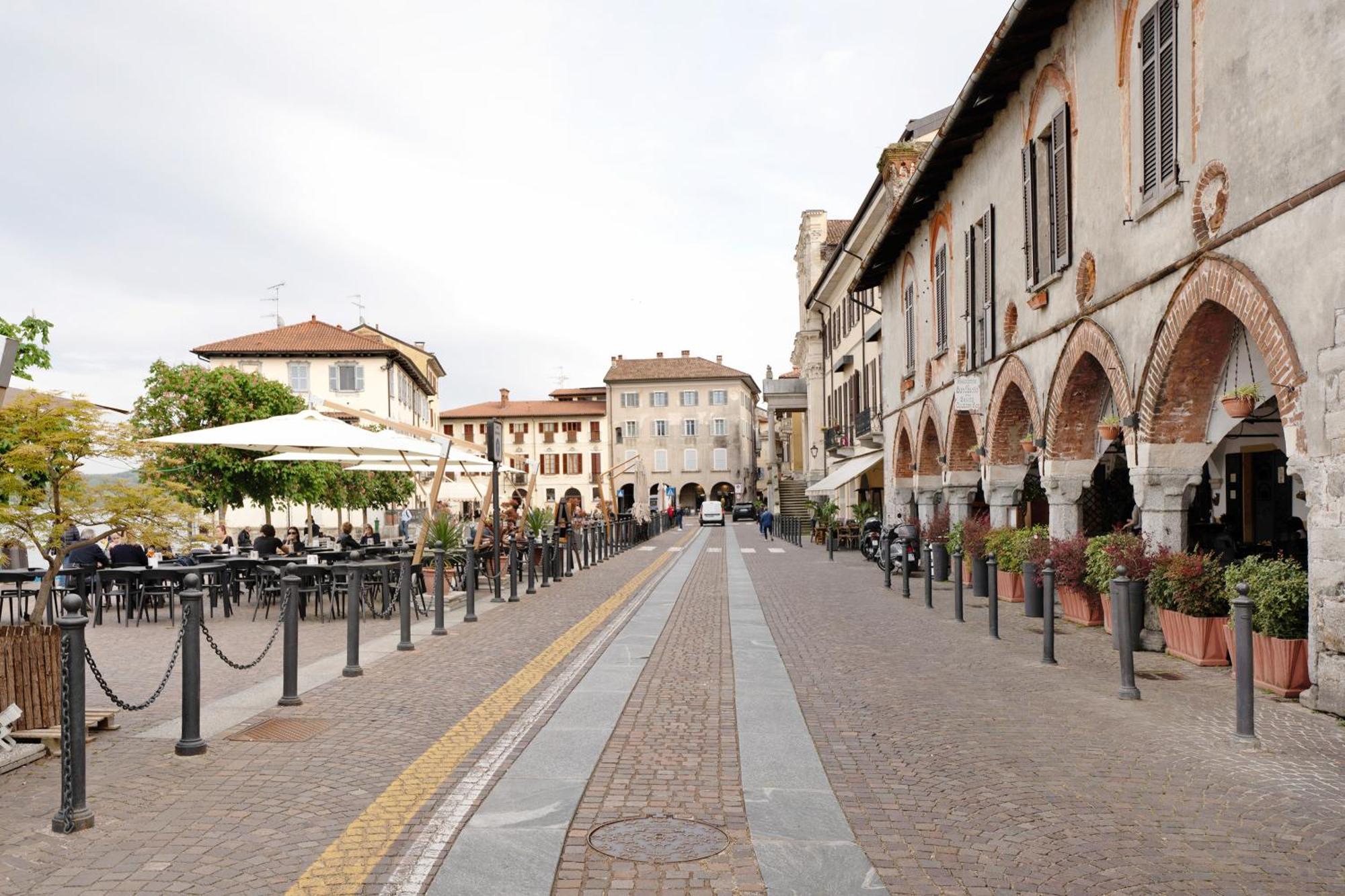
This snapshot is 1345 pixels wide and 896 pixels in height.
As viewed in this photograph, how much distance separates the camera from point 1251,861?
4297mm

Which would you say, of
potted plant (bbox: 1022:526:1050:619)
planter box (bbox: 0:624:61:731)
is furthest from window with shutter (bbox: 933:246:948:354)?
planter box (bbox: 0:624:61:731)

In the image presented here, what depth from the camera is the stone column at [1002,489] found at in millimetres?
16625

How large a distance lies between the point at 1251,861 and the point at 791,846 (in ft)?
6.29

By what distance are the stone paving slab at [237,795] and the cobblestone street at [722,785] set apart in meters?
0.02

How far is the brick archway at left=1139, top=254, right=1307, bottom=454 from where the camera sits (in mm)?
7637

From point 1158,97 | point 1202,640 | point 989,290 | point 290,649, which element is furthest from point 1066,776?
point 989,290

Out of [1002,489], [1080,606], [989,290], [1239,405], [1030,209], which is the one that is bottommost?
[1080,606]

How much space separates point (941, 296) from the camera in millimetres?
20188

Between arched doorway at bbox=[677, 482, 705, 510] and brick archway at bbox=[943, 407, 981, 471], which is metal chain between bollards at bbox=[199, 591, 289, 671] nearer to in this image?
brick archway at bbox=[943, 407, 981, 471]

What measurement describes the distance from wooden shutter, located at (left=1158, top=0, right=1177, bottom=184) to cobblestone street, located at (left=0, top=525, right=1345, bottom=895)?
4703mm

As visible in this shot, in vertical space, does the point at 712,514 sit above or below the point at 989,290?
below

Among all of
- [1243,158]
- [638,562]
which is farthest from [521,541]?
[1243,158]

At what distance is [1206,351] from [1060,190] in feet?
13.4

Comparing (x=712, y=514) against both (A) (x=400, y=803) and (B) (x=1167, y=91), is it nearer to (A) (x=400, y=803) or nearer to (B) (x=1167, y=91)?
(B) (x=1167, y=91)
